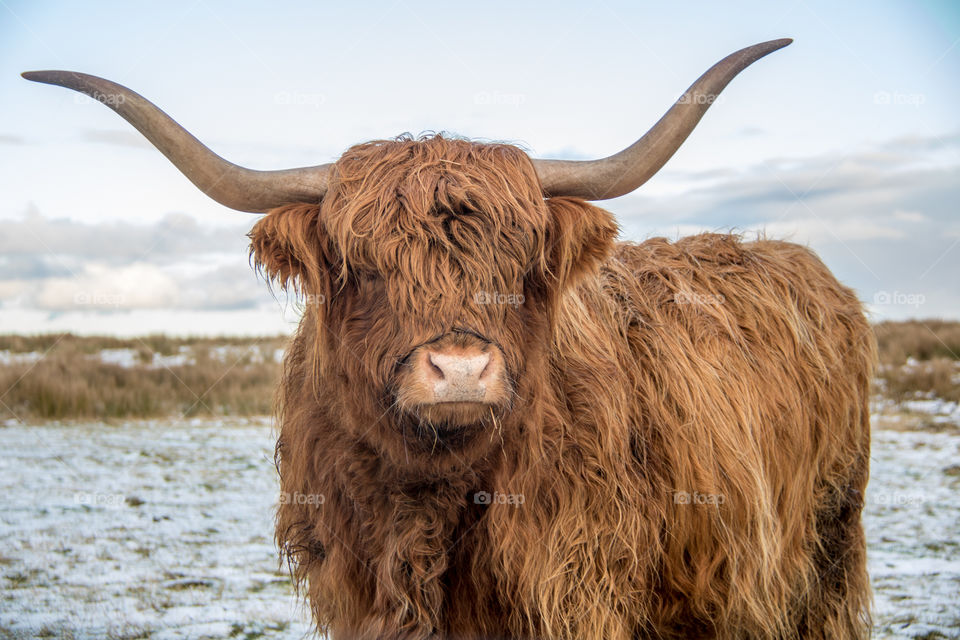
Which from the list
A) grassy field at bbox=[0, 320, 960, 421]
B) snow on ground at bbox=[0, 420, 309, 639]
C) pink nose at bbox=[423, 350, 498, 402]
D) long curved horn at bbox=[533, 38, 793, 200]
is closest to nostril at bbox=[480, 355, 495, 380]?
pink nose at bbox=[423, 350, 498, 402]

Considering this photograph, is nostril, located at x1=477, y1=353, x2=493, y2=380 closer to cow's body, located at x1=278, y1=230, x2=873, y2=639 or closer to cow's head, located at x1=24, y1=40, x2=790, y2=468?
cow's head, located at x1=24, y1=40, x2=790, y2=468

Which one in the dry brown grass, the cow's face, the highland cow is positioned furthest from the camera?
the dry brown grass

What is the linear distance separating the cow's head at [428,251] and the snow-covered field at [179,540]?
2.32 metres

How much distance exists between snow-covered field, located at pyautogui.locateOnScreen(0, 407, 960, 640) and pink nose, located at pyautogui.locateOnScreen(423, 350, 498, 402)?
2579 millimetres

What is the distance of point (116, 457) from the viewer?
27.5 ft

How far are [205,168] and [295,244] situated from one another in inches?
16.3

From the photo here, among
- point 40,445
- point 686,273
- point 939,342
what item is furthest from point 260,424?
point 939,342

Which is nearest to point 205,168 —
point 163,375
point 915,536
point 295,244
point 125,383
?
point 295,244

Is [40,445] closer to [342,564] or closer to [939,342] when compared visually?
[342,564]

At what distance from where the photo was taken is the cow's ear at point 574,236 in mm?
Answer: 2736

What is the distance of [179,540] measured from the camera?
5816mm

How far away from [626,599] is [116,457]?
7.24m

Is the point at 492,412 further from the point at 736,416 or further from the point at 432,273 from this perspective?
the point at 736,416

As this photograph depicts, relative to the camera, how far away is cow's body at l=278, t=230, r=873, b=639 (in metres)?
2.58
